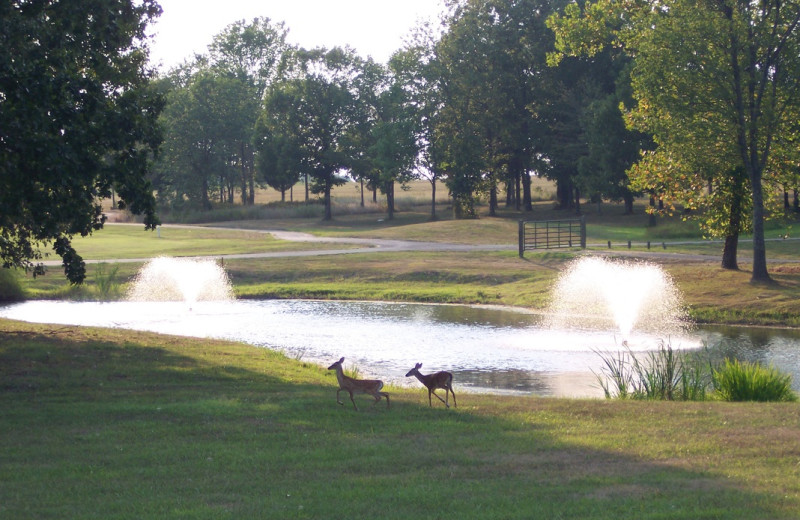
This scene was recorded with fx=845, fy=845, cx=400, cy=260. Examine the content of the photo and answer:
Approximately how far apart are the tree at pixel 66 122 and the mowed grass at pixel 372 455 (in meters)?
3.23

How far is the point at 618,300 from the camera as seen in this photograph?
31656 millimetres

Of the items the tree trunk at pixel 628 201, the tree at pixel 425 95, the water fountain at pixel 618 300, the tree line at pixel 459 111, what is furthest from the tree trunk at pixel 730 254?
the tree at pixel 425 95

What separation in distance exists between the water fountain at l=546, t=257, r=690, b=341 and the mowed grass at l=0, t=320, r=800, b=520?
13.9 meters

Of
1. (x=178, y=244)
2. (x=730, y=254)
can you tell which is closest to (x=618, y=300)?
(x=730, y=254)

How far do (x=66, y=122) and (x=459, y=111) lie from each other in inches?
2645

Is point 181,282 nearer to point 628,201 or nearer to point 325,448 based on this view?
point 325,448

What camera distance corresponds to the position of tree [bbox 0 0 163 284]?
1252 cm

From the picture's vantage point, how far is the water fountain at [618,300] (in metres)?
27.7

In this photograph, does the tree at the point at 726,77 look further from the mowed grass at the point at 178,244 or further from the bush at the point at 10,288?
the mowed grass at the point at 178,244

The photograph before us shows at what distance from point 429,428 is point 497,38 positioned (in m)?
70.0

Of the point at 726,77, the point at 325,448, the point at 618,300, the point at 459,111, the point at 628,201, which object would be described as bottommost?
the point at 618,300

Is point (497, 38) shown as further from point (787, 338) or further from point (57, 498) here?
point (57, 498)

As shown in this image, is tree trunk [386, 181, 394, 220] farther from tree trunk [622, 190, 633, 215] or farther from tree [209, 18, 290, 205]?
tree [209, 18, 290, 205]

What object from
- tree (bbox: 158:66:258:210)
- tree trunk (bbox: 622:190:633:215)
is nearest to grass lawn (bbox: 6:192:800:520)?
tree trunk (bbox: 622:190:633:215)
